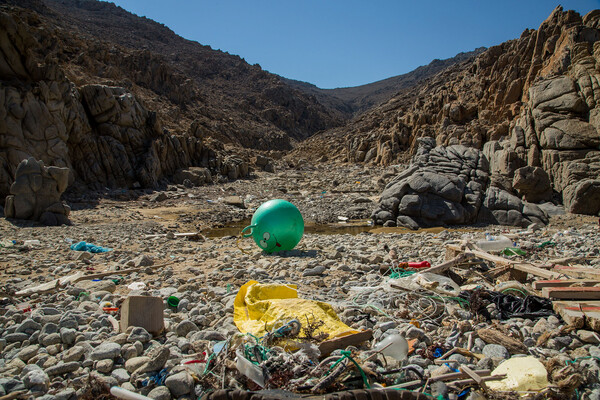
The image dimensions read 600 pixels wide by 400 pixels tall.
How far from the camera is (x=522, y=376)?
2949 millimetres

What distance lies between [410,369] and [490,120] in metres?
34.9

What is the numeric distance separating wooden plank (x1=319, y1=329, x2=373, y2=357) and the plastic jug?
0.19 meters

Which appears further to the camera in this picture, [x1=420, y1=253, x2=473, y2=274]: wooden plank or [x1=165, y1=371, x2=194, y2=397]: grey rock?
[x1=420, y1=253, x2=473, y2=274]: wooden plank

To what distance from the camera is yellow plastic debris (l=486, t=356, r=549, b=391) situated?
2.89m

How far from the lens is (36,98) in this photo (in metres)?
19.2

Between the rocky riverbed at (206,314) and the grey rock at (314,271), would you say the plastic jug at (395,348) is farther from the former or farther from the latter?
the grey rock at (314,271)

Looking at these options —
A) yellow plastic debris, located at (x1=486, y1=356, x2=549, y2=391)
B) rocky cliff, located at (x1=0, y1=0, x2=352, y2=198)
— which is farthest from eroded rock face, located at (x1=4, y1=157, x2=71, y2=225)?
yellow plastic debris, located at (x1=486, y1=356, x2=549, y2=391)

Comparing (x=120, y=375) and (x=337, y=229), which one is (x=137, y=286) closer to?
(x=120, y=375)

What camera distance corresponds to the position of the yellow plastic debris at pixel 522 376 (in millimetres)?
2889

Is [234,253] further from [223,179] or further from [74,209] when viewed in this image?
[223,179]

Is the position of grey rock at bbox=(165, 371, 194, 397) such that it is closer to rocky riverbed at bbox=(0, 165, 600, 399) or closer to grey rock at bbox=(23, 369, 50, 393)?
rocky riverbed at bbox=(0, 165, 600, 399)

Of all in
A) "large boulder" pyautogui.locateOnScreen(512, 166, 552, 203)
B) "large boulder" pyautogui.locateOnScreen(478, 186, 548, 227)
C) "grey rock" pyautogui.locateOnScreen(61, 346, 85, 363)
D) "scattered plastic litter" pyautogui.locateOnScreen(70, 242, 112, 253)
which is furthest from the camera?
"large boulder" pyautogui.locateOnScreen(512, 166, 552, 203)

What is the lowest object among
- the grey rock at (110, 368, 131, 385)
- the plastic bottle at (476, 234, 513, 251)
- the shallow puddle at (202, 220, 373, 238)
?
the shallow puddle at (202, 220, 373, 238)

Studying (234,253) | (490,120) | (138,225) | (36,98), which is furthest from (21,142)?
(490,120)
